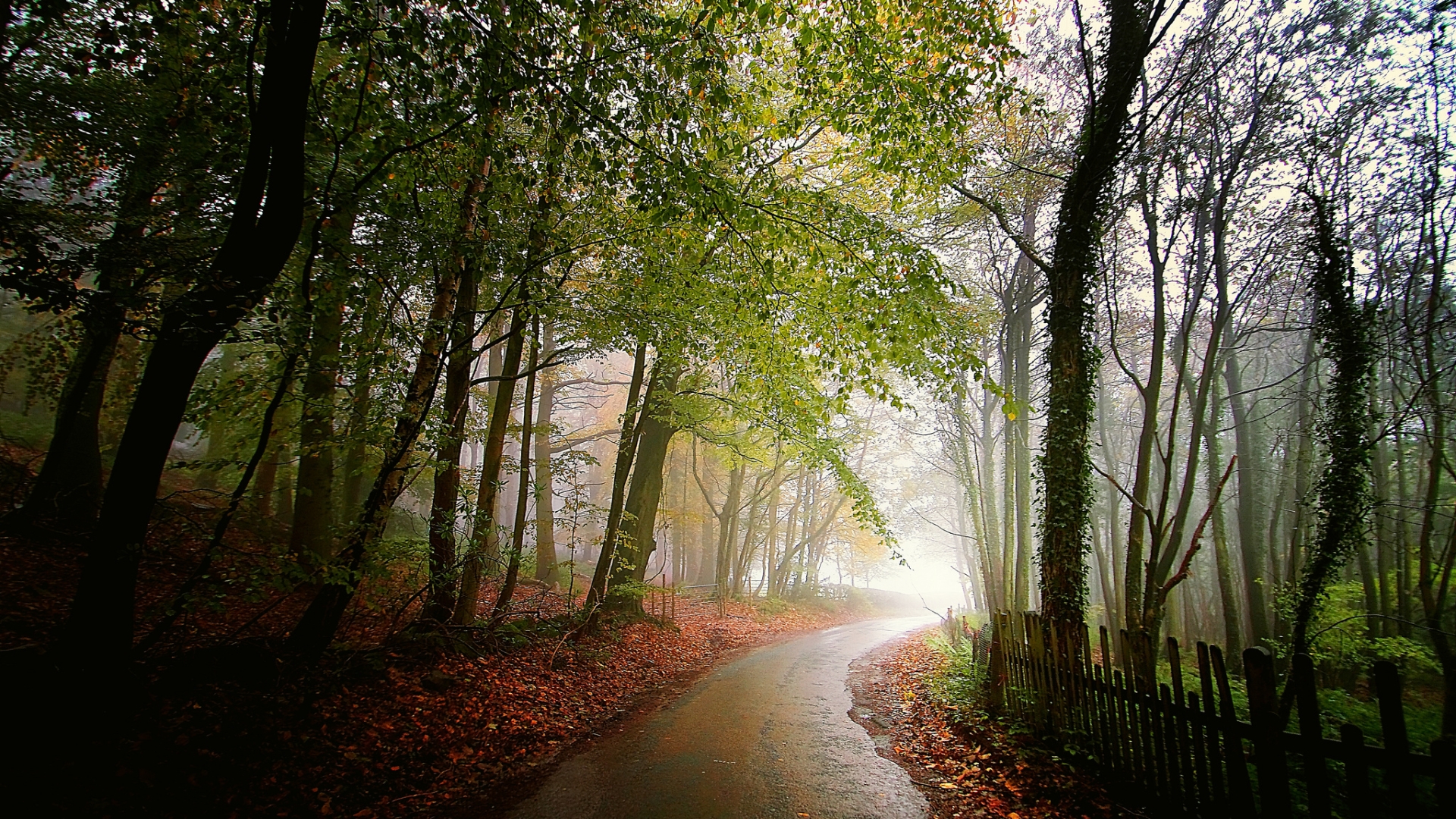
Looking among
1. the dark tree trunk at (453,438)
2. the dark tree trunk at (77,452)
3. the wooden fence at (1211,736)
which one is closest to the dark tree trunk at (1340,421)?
the wooden fence at (1211,736)

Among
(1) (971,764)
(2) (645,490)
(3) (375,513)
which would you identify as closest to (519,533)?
(3) (375,513)

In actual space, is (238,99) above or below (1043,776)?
above

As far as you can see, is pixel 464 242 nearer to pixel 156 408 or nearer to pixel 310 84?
pixel 310 84

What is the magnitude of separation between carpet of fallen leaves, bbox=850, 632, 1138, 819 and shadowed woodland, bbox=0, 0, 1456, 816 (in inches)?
14.8

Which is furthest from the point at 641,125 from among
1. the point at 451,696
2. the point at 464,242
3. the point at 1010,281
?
the point at 1010,281

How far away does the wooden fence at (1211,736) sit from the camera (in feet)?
9.17

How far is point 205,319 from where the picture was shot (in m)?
3.63

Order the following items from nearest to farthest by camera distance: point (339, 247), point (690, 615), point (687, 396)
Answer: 1. point (339, 247)
2. point (687, 396)
3. point (690, 615)

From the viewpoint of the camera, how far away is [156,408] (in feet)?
12.3

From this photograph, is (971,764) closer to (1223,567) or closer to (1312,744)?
(1312,744)

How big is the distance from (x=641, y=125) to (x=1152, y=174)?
8.14m

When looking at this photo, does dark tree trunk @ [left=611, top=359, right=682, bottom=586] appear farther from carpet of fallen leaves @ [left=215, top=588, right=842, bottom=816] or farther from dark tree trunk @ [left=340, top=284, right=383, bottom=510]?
dark tree trunk @ [left=340, top=284, right=383, bottom=510]

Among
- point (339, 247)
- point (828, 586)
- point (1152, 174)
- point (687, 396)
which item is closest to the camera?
point (339, 247)

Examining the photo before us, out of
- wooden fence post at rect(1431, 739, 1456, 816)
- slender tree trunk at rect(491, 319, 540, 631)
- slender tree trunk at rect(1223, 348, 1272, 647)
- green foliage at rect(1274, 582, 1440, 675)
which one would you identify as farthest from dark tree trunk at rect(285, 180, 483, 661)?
slender tree trunk at rect(1223, 348, 1272, 647)
